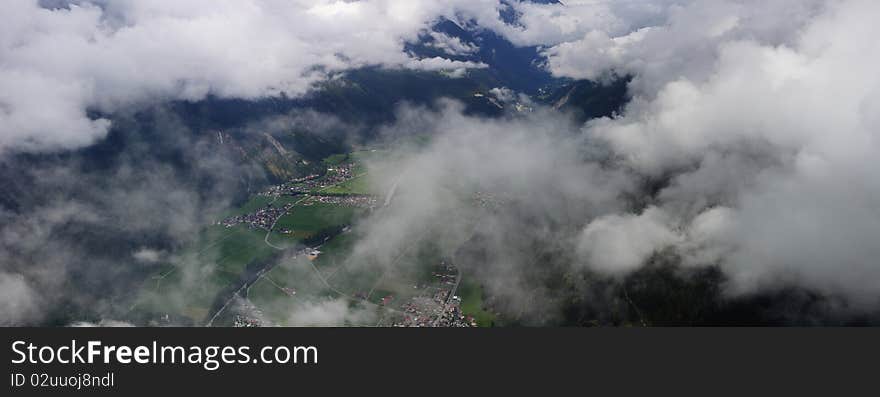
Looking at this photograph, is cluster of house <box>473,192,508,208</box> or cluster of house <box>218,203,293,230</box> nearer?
cluster of house <box>218,203,293,230</box>

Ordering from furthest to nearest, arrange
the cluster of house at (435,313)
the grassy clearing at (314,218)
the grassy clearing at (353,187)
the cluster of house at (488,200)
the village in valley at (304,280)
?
the grassy clearing at (353,187) < the cluster of house at (488,200) < the grassy clearing at (314,218) < the village in valley at (304,280) < the cluster of house at (435,313)

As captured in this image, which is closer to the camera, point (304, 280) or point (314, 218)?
point (304, 280)

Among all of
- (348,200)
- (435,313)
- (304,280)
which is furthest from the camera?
(348,200)

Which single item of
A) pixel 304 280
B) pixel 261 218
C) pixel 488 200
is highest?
pixel 261 218

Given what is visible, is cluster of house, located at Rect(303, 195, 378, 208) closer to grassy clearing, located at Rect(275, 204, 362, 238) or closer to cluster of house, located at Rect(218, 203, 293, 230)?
grassy clearing, located at Rect(275, 204, 362, 238)

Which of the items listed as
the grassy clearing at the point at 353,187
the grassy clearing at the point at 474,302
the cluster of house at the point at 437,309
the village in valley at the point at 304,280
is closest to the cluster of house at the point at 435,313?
the cluster of house at the point at 437,309

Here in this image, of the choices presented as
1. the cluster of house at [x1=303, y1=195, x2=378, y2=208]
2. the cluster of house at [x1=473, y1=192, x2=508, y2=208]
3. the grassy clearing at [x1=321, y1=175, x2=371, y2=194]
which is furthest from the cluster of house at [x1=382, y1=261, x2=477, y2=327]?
the grassy clearing at [x1=321, y1=175, x2=371, y2=194]

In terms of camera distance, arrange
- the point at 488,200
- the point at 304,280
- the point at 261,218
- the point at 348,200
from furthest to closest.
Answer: the point at 348,200 → the point at 488,200 → the point at 261,218 → the point at 304,280

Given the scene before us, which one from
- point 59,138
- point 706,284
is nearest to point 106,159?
point 59,138

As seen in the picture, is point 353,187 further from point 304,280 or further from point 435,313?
point 435,313

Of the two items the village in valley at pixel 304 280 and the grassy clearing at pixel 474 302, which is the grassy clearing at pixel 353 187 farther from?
the grassy clearing at pixel 474 302

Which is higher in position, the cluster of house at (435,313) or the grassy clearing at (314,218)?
the grassy clearing at (314,218)

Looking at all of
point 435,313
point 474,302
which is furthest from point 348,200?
point 435,313
